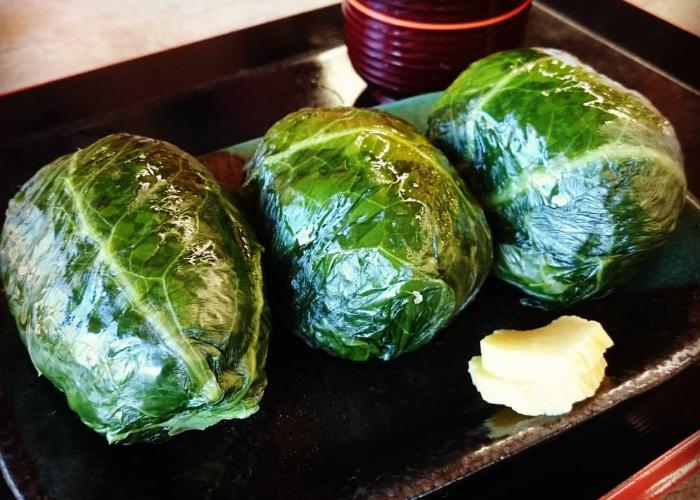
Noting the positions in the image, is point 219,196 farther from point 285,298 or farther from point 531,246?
point 531,246

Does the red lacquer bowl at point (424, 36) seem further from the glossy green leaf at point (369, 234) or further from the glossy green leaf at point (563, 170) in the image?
the glossy green leaf at point (369, 234)

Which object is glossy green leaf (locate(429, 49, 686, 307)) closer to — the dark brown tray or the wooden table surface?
the dark brown tray

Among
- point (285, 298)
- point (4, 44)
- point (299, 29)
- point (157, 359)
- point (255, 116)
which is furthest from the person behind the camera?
point (4, 44)

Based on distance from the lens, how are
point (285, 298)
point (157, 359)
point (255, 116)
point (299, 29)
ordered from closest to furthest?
point (157, 359) < point (285, 298) < point (255, 116) < point (299, 29)

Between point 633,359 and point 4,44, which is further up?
point 633,359

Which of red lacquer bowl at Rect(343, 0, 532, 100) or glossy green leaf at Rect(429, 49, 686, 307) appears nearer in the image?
glossy green leaf at Rect(429, 49, 686, 307)

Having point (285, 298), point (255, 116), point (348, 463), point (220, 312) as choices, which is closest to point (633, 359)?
point (348, 463)

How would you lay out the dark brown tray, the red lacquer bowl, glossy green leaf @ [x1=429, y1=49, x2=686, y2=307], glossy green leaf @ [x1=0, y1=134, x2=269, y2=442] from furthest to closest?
1. the red lacquer bowl
2. glossy green leaf @ [x1=429, y1=49, x2=686, y2=307]
3. the dark brown tray
4. glossy green leaf @ [x1=0, y1=134, x2=269, y2=442]

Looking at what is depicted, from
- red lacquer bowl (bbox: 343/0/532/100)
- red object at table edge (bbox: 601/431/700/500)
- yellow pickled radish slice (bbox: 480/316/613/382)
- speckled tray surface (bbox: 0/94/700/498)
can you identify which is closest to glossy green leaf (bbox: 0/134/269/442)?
speckled tray surface (bbox: 0/94/700/498)

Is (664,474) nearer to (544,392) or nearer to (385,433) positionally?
(544,392)
